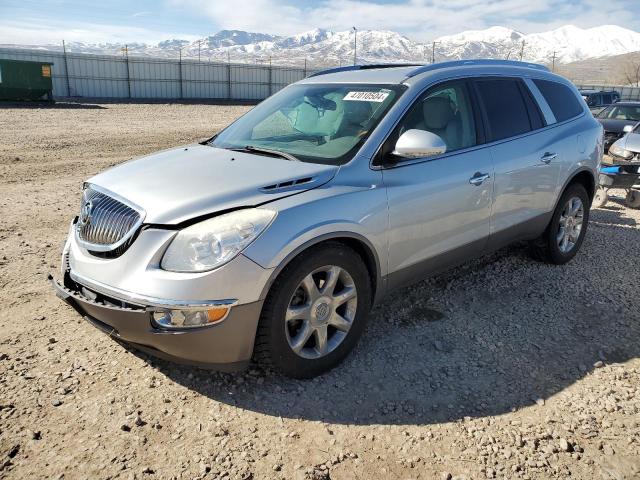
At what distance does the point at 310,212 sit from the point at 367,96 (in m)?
1.26

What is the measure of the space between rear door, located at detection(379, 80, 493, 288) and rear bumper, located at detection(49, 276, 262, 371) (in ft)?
3.75

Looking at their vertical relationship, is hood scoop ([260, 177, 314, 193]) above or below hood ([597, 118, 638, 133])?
above

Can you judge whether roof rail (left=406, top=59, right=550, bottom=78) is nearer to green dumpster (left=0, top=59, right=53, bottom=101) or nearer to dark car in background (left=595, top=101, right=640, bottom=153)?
dark car in background (left=595, top=101, right=640, bottom=153)

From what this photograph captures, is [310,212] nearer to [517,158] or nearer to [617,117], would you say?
[517,158]

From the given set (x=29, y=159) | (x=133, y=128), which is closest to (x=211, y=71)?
(x=133, y=128)

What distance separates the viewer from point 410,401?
10.5 ft

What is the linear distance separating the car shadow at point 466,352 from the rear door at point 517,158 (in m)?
0.56

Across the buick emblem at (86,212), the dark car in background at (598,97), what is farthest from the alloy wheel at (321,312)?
the dark car in background at (598,97)

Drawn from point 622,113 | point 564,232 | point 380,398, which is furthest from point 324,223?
point 622,113

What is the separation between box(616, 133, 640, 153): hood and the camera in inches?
406

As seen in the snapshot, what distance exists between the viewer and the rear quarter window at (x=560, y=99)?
5102 mm

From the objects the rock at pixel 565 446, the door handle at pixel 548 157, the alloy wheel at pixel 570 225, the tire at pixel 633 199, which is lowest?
the rock at pixel 565 446

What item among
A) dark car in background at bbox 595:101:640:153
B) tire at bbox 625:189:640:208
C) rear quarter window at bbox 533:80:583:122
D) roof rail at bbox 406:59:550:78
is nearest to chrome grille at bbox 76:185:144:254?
roof rail at bbox 406:59:550:78

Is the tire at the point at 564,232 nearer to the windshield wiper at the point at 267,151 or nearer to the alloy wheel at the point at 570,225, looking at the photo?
the alloy wheel at the point at 570,225
